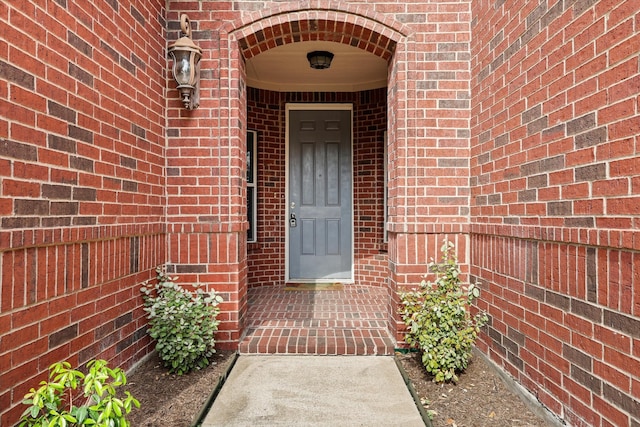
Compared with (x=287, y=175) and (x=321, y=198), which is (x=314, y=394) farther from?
(x=287, y=175)

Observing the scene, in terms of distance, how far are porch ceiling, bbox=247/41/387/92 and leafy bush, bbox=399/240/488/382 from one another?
Result: 2.65 m

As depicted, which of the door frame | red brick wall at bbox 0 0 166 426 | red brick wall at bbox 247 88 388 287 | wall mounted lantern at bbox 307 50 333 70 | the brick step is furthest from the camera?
the door frame

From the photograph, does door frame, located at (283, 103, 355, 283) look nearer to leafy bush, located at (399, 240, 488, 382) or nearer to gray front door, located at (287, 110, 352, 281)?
gray front door, located at (287, 110, 352, 281)

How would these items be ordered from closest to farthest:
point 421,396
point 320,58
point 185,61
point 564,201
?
point 564,201 → point 421,396 → point 185,61 → point 320,58

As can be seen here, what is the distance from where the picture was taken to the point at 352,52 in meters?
4.29

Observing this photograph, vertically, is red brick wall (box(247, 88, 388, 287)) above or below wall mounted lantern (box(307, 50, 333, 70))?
below

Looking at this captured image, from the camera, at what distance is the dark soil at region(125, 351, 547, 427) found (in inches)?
84.0

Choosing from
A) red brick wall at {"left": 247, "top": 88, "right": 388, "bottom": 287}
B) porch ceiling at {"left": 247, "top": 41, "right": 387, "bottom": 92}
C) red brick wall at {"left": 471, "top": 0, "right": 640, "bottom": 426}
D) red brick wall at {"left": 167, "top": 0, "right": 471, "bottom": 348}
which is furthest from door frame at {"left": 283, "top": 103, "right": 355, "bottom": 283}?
red brick wall at {"left": 471, "top": 0, "right": 640, "bottom": 426}

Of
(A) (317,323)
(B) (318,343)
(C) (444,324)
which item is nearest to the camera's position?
(C) (444,324)

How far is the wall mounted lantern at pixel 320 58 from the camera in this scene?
424 cm

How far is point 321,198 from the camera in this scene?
213 inches

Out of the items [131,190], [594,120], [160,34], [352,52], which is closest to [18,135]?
[131,190]

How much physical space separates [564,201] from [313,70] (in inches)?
144

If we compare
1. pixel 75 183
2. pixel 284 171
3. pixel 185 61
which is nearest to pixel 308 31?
pixel 185 61
